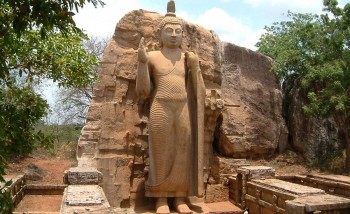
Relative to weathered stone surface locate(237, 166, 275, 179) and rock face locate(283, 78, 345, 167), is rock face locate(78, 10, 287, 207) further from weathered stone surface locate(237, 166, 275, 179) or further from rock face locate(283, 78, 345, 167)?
rock face locate(283, 78, 345, 167)

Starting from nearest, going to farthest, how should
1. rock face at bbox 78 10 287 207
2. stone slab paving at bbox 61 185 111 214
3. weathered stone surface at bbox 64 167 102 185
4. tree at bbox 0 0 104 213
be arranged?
tree at bbox 0 0 104 213
stone slab paving at bbox 61 185 111 214
weathered stone surface at bbox 64 167 102 185
rock face at bbox 78 10 287 207

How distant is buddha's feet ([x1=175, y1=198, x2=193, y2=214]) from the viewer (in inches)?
290

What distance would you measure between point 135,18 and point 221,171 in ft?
11.2

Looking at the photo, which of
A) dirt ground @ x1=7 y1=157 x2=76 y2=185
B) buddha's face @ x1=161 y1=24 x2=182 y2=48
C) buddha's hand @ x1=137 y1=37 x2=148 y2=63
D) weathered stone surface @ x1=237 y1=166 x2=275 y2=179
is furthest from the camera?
dirt ground @ x1=7 y1=157 x2=76 y2=185

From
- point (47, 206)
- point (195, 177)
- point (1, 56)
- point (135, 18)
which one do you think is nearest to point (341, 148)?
point (195, 177)

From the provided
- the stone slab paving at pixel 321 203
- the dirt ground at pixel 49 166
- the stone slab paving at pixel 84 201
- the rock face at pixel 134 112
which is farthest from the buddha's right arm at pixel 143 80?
the dirt ground at pixel 49 166

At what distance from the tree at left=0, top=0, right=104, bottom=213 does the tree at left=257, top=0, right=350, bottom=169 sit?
5656 mm

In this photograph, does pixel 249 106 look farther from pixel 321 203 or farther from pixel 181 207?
pixel 321 203

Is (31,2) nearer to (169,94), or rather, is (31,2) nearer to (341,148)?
(169,94)

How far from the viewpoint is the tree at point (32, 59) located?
2.82 metres

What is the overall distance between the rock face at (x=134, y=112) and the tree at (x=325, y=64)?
1.59m

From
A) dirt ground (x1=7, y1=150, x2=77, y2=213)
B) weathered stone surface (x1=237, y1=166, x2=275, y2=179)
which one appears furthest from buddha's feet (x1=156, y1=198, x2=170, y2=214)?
dirt ground (x1=7, y1=150, x2=77, y2=213)

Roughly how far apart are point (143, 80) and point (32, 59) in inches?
106

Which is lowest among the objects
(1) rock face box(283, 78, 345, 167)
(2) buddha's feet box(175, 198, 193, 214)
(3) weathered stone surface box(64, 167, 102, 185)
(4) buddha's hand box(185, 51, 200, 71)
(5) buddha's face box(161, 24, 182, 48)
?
(2) buddha's feet box(175, 198, 193, 214)
